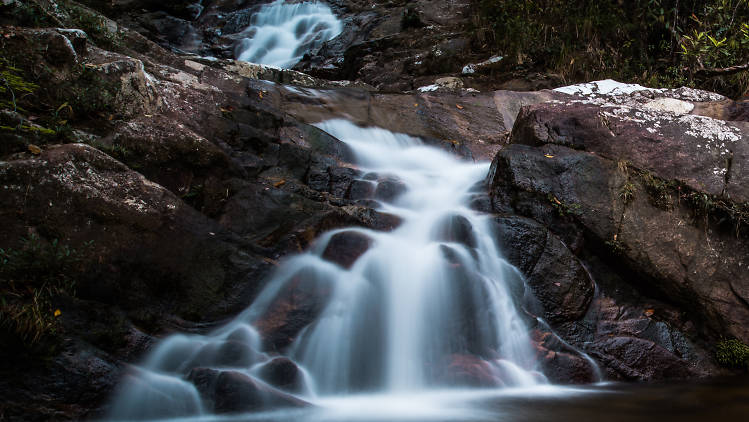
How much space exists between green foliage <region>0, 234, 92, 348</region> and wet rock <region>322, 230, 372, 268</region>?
1.89m

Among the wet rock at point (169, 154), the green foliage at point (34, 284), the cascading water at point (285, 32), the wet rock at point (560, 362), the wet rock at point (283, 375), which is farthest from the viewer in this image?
the cascading water at point (285, 32)

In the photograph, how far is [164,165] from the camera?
4387mm

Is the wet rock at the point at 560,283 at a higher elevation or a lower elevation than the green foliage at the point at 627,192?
lower

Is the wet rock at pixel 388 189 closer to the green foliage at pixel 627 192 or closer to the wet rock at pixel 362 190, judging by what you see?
the wet rock at pixel 362 190

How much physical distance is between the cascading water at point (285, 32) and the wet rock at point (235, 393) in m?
11.1

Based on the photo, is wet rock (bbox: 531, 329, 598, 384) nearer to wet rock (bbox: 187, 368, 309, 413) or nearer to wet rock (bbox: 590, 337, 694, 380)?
wet rock (bbox: 590, 337, 694, 380)

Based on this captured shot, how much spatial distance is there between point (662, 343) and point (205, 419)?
12.7ft

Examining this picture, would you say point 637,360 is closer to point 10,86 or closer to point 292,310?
point 292,310

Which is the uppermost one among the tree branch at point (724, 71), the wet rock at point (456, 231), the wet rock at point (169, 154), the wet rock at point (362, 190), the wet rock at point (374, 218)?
the tree branch at point (724, 71)

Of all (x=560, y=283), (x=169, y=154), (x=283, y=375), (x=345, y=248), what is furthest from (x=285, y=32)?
(x=283, y=375)

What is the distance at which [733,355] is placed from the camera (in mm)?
4043

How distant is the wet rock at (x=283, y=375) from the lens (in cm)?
314

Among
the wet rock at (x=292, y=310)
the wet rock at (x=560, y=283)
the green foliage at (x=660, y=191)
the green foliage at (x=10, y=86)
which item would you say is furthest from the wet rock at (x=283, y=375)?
the green foliage at (x=660, y=191)

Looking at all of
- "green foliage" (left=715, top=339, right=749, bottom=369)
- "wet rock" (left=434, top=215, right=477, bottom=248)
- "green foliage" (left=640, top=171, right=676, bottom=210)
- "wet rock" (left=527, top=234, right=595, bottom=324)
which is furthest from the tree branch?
"wet rock" (left=434, top=215, right=477, bottom=248)
